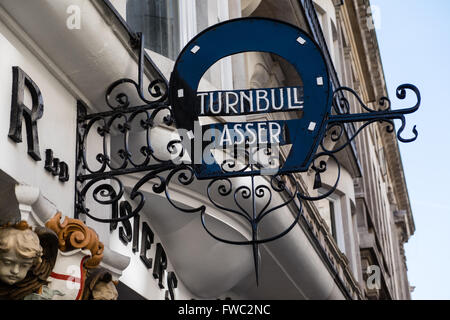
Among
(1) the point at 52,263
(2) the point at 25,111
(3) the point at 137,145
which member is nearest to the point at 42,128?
(2) the point at 25,111

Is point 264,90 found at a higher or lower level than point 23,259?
higher

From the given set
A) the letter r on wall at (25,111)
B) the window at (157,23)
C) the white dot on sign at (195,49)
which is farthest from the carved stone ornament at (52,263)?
the window at (157,23)

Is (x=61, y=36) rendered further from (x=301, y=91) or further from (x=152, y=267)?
(x=152, y=267)

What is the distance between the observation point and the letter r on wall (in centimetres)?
658

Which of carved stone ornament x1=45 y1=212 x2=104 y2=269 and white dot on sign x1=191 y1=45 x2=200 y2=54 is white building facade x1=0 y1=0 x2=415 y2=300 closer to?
carved stone ornament x1=45 y1=212 x2=104 y2=269

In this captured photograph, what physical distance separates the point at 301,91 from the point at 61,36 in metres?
1.79

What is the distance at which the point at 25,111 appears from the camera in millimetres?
6762

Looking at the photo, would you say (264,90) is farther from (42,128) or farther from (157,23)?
(157,23)

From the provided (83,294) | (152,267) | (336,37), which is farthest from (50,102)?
(336,37)

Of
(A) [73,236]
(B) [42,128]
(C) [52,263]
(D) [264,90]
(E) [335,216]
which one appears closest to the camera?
(C) [52,263]

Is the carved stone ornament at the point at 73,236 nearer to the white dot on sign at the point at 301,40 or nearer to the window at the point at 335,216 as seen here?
the white dot on sign at the point at 301,40

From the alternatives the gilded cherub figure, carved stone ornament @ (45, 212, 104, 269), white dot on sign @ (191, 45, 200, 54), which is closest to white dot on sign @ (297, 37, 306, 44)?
white dot on sign @ (191, 45, 200, 54)

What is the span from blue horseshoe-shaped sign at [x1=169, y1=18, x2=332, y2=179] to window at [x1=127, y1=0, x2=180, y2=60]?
102 inches

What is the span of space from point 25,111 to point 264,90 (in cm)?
166
